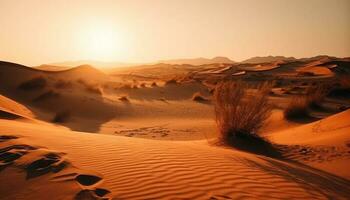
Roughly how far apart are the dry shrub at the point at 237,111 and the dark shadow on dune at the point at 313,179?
2.67 meters

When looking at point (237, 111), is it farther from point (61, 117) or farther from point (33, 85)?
point (33, 85)

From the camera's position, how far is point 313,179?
6.09 m

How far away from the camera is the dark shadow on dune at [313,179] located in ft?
17.6

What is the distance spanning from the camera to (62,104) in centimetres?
1922

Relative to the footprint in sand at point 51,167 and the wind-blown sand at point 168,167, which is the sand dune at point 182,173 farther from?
the footprint in sand at point 51,167

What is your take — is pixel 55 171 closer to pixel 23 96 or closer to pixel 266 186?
pixel 266 186

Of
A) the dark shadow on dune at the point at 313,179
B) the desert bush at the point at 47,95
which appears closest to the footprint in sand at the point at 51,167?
the dark shadow on dune at the point at 313,179

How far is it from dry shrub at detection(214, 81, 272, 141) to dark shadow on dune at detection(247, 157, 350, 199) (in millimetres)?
2669

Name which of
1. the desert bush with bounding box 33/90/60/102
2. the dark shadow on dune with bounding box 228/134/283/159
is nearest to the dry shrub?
the dark shadow on dune with bounding box 228/134/283/159

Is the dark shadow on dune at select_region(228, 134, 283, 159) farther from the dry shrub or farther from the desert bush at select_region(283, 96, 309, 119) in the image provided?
the desert bush at select_region(283, 96, 309, 119)

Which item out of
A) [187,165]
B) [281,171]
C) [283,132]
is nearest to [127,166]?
[187,165]

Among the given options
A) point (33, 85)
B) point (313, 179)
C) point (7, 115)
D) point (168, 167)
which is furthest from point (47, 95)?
point (313, 179)

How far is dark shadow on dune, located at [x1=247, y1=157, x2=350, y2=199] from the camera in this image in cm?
538

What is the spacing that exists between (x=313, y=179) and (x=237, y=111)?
11.8ft
